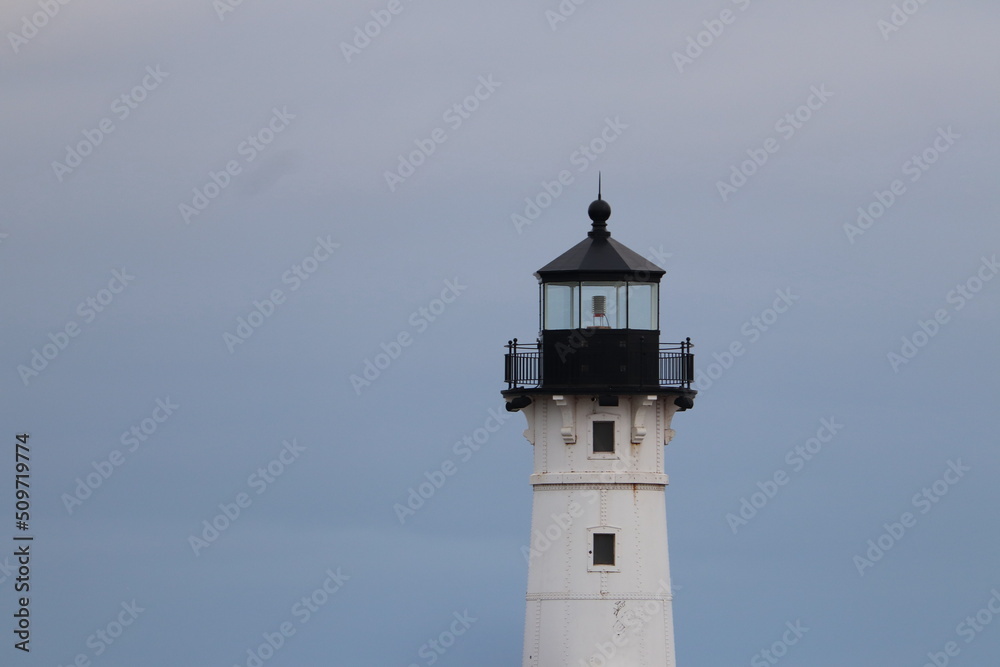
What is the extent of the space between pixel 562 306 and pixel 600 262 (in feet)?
3.74

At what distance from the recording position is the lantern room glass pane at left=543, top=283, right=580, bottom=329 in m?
35.2

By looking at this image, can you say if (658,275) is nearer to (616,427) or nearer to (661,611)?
(616,427)

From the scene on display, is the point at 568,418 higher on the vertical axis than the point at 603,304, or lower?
lower

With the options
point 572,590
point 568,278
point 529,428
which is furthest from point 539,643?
point 568,278

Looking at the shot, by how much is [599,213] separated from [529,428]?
4.50 metres

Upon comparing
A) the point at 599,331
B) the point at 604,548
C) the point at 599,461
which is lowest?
the point at 604,548

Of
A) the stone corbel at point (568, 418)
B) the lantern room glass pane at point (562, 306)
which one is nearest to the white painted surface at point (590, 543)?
the stone corbel at point (568, 418)

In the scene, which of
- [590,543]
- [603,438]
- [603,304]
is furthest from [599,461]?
[603,304]

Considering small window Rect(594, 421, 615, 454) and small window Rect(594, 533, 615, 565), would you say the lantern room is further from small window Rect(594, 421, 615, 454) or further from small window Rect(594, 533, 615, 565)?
small window Rect(594, 533, 615, 565)

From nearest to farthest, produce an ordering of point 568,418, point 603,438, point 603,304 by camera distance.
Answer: point 568,418 → point 603,438 → point 603,304

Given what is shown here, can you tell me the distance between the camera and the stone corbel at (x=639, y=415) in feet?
115

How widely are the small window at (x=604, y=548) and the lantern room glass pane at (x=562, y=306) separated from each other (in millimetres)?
4117

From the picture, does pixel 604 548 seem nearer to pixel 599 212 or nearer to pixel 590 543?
pixel 590 543

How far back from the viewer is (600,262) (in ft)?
116
